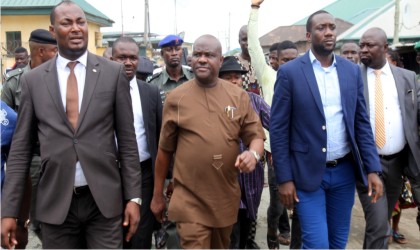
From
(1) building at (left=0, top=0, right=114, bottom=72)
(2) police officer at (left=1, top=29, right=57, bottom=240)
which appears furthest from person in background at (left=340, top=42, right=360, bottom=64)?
(1) building at (left=0, top=0, right=114, bottom=72)

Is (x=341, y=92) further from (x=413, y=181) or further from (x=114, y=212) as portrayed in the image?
(x=114, y=212)

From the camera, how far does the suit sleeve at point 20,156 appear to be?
3.01m

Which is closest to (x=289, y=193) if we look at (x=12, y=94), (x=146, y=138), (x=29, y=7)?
(x=146, y=138)

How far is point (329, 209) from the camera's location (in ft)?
12.6

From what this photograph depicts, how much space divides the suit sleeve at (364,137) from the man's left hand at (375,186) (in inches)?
1.9

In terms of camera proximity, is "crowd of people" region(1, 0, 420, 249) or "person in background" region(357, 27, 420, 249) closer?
"crowd of people" region(1, 0, 420, 249)

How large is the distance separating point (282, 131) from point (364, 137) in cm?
71

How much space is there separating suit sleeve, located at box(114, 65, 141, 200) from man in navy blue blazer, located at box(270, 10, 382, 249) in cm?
116

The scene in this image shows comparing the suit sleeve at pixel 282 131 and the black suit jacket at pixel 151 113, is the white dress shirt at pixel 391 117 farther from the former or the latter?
the black suit jacket at pixel 151 113

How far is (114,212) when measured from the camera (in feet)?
10.1

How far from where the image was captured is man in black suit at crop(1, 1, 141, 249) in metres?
2.98

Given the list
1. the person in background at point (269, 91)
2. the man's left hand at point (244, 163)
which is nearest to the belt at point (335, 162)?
the man's left hand at point (244, 163)

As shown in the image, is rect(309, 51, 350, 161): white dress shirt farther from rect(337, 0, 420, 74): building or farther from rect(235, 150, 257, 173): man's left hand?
rect(337, 0, 420, 74): building

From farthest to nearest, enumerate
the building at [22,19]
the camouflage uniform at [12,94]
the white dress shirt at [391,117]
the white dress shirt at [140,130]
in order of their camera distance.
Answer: the building at [22,19]
the camouflage uniform at [12,94]
the white dress shirt at [391,117]
the white dress shirt at [140,130]
